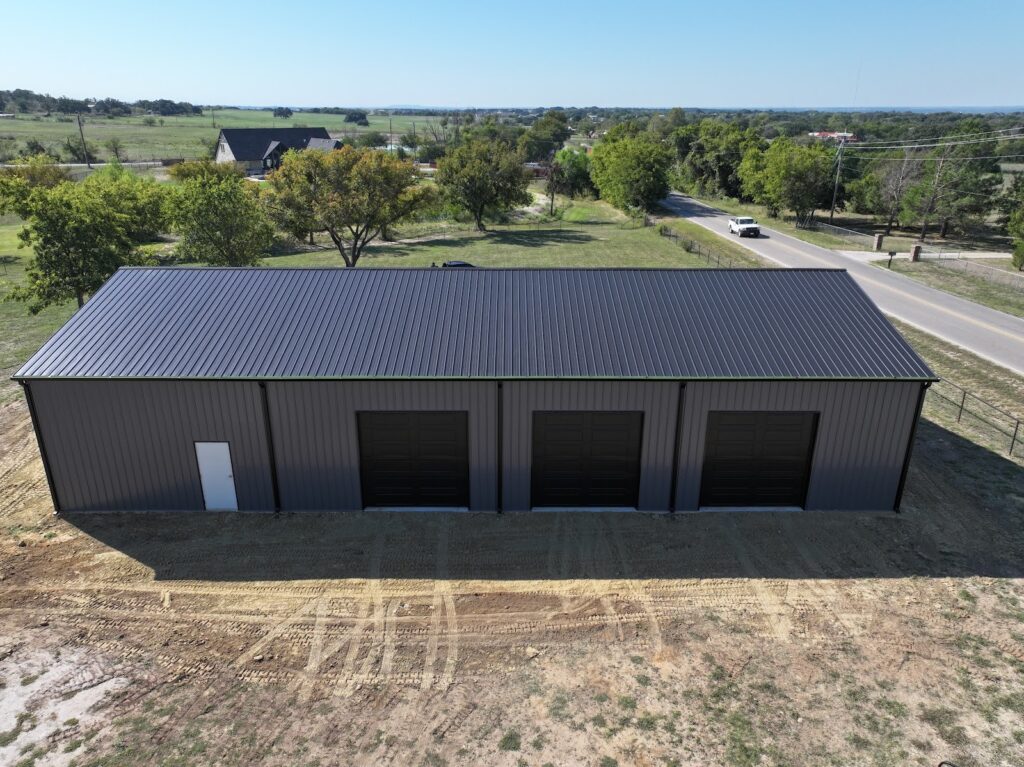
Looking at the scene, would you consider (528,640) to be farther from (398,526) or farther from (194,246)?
(194,246)

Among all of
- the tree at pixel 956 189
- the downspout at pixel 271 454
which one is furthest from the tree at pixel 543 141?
the downspout at pixel 271 454

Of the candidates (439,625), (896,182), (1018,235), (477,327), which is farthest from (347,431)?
(896,182)

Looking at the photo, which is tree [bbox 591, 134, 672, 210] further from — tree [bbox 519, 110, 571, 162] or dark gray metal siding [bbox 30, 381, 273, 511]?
dark gray metal siding [bbox 30, 381, 273, 511]

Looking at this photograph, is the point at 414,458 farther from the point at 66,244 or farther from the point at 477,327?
the point at 66,244

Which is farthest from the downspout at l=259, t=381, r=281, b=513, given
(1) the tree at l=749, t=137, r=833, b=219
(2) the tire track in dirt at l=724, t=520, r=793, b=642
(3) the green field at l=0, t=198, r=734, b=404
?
(1) the tree at l=749, t=137, r=833, b=219

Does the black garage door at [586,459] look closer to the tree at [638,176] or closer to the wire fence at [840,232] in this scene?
the wire fence at [840,232]

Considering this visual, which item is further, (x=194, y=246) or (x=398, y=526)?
(x=194, y=246)

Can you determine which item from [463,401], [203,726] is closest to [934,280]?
[463,401]
